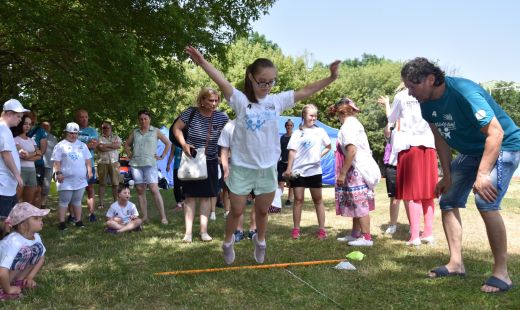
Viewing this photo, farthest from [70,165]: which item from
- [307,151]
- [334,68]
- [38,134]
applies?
[334,68]

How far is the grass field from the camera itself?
363 cm

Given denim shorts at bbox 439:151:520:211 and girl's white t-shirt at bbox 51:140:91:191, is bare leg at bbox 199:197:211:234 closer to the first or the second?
girl's white t-shirt at bbox 51:140:91:191

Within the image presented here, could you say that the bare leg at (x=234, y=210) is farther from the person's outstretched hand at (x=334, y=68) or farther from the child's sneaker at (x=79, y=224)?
the child's sneaker at (x=79, y=224)

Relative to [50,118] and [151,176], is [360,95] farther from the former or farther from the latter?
[151,176]

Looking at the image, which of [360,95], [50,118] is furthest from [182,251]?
[360,95]

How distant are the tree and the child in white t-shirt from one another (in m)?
5.31

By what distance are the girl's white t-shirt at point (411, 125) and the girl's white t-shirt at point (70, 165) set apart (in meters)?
4.91

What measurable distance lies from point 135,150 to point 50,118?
8376mm

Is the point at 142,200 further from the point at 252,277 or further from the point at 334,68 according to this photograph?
the point at 334,68

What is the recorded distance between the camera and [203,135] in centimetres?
618

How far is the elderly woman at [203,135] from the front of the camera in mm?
6109

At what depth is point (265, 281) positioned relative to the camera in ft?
13.7

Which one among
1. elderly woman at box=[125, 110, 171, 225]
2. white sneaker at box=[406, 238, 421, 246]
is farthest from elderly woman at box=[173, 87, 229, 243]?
white sneaker at box=[406, 238, 421, 246]

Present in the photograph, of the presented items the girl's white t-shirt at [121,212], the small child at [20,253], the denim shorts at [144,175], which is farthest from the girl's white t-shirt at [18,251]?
the denim shorts at [144,175]
